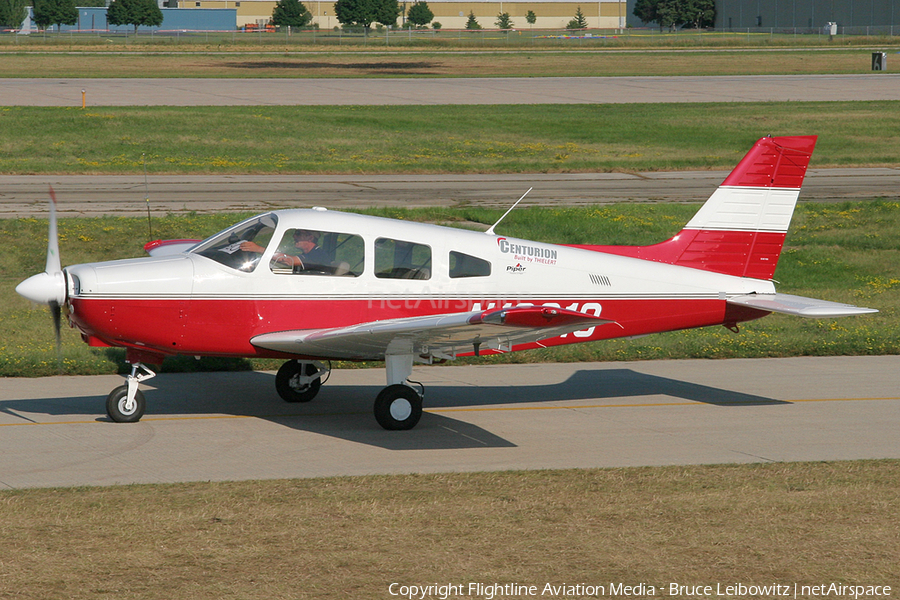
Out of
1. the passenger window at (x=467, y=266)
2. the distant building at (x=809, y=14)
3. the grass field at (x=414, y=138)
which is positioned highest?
the distant building at (x=809, y=14)

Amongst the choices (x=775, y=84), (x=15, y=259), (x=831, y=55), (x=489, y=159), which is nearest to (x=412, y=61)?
(x=775, y=84)

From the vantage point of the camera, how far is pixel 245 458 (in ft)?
32.0

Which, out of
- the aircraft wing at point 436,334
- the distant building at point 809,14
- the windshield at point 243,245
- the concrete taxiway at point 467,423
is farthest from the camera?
the distant building at point 809,14

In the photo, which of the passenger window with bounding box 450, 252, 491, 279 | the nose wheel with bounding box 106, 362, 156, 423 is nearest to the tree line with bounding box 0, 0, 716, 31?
the passenger window with bounding box 450, 252, 491, 279

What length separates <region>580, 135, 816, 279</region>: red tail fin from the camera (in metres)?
12.2

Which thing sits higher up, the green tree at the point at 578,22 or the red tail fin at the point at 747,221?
the green tree at the point at 578,22

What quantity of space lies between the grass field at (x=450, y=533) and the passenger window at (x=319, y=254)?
2.56 meters

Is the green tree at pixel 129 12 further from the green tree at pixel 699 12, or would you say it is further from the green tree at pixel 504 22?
the green tree at pixel 699 12

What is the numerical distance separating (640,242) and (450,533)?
15.9 m

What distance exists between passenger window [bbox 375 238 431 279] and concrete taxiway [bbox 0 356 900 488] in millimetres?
1688

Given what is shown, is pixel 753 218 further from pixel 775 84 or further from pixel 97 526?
pixel 775 84

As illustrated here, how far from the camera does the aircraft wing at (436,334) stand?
9148mm

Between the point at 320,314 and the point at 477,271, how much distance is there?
69.4 inches

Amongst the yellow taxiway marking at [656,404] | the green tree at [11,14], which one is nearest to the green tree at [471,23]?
the green tree at [11,14]
